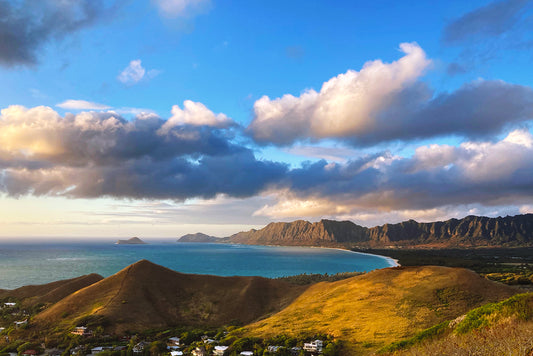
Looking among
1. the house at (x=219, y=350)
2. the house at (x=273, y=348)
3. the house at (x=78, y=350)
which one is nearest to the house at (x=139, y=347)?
the house at (x=78, y=350)

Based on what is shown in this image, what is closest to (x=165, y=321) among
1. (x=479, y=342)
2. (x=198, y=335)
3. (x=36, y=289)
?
(x=198, y=335)

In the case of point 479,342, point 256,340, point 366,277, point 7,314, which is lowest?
point 7,314

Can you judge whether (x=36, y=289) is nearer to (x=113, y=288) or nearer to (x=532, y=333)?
(x=113, y=288)

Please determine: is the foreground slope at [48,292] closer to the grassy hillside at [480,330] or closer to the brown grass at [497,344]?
the grassy hillside at [480,330]

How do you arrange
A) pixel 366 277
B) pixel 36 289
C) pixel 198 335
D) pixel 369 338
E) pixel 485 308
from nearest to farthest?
1. pixel 485 308
2. pixel 369 338
3. pixel 198 335
4. pixel 366 277
5. pixel 36 289

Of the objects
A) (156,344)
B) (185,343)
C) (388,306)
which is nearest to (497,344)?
(388,306)

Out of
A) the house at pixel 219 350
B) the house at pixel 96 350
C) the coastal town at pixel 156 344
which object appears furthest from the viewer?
the house at pixel 96 350
